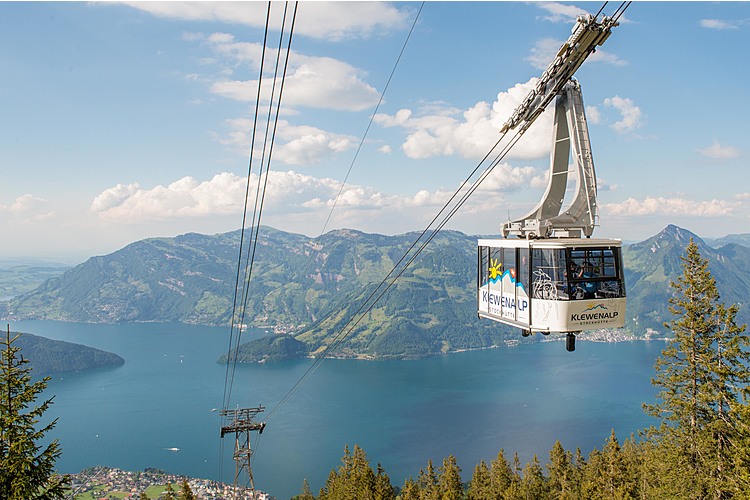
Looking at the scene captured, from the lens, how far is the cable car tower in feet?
31.4

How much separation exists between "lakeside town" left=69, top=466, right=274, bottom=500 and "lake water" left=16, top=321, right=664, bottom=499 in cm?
420

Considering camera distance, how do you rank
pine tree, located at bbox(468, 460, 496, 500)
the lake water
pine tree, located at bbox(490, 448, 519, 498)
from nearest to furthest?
pine tree, located at bbox(490, 448, 519, 498) → pine tree, located at bbox(468, 460, 496, 500) → the lake water

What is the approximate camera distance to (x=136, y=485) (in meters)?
82.5

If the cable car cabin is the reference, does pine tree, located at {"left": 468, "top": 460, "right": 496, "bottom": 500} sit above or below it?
below

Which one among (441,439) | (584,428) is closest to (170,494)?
(441,439)

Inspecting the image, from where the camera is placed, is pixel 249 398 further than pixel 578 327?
Yes

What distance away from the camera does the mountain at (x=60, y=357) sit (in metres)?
174

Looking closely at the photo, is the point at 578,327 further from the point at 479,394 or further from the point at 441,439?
the point at 479,394

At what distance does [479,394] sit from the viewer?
133 m

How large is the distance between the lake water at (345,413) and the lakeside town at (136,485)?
13.8 ft

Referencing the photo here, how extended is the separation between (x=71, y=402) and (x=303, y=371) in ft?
228

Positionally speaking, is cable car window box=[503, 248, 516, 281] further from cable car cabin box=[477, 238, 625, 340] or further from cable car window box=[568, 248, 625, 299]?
cable car window box=[568, 248, 625, 299]

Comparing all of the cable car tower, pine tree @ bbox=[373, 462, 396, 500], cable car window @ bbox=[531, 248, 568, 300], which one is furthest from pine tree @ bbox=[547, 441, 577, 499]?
cable car window @ bbox=[531, 248, 568, 300]

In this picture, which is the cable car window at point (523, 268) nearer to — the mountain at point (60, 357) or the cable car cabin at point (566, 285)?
the cable car cabin at point (566, 285)
